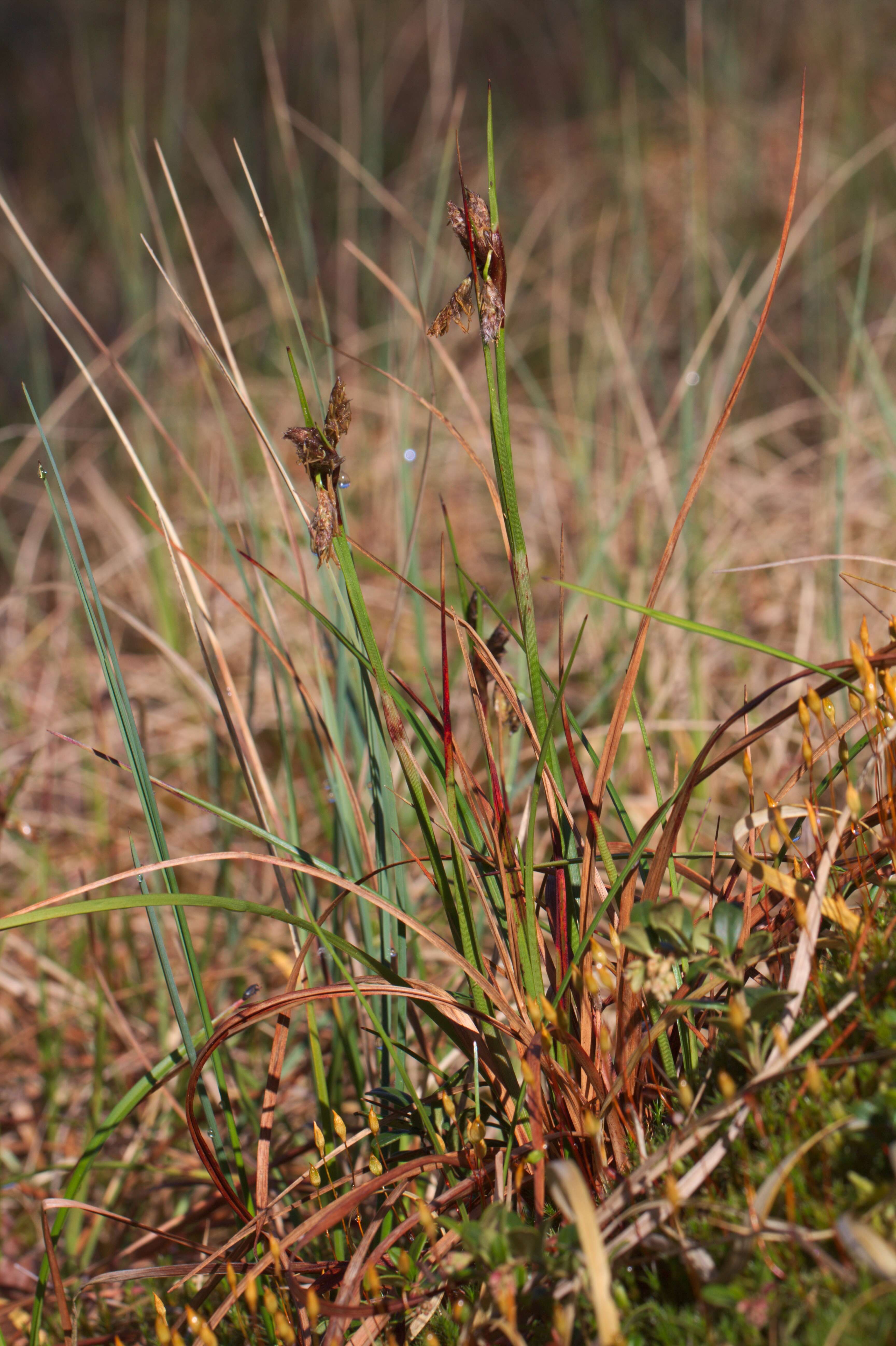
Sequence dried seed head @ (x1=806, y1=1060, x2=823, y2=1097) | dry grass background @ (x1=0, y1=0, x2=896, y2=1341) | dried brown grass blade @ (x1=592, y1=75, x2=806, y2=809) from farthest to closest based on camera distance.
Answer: dry grass background @ (x1=0, y1=0, x2=896, y2=1341) → dried brown grass blade @ (x1=592, y1=75, x2=806, y2=809) → dried seed head @ (x1=806, y1=1060, x2=823, y2=1097)

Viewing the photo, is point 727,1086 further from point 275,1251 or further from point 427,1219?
point 275,1251

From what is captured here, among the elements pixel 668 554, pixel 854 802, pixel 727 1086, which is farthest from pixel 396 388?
pixel 727 1086

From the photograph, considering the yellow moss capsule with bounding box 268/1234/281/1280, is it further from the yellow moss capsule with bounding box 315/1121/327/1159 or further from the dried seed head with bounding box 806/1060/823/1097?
the dried seed head with bounding box 806/1060/823/1097

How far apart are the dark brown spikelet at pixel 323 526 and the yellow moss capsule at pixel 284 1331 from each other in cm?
47

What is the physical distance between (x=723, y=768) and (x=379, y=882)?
89 centimetres

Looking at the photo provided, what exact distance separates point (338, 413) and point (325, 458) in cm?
3

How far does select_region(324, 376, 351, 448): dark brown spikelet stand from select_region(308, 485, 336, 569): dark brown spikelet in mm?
36

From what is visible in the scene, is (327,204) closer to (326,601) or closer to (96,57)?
(96,57)

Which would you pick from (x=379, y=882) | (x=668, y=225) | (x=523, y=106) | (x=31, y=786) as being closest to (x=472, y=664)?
(x=379, y=882)

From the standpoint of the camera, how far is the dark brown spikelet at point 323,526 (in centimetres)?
52

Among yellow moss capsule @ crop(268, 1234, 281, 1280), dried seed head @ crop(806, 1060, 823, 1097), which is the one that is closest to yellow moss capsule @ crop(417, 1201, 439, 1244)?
yellow moss capsule @ crop(268, 1234, 281, 1280)

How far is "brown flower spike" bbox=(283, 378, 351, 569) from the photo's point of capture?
52 cm

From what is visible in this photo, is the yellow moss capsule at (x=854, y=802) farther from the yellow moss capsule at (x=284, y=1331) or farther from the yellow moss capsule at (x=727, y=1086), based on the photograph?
the yellow moss capsule at (x=284, y=1331)

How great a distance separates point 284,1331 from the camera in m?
0.54
